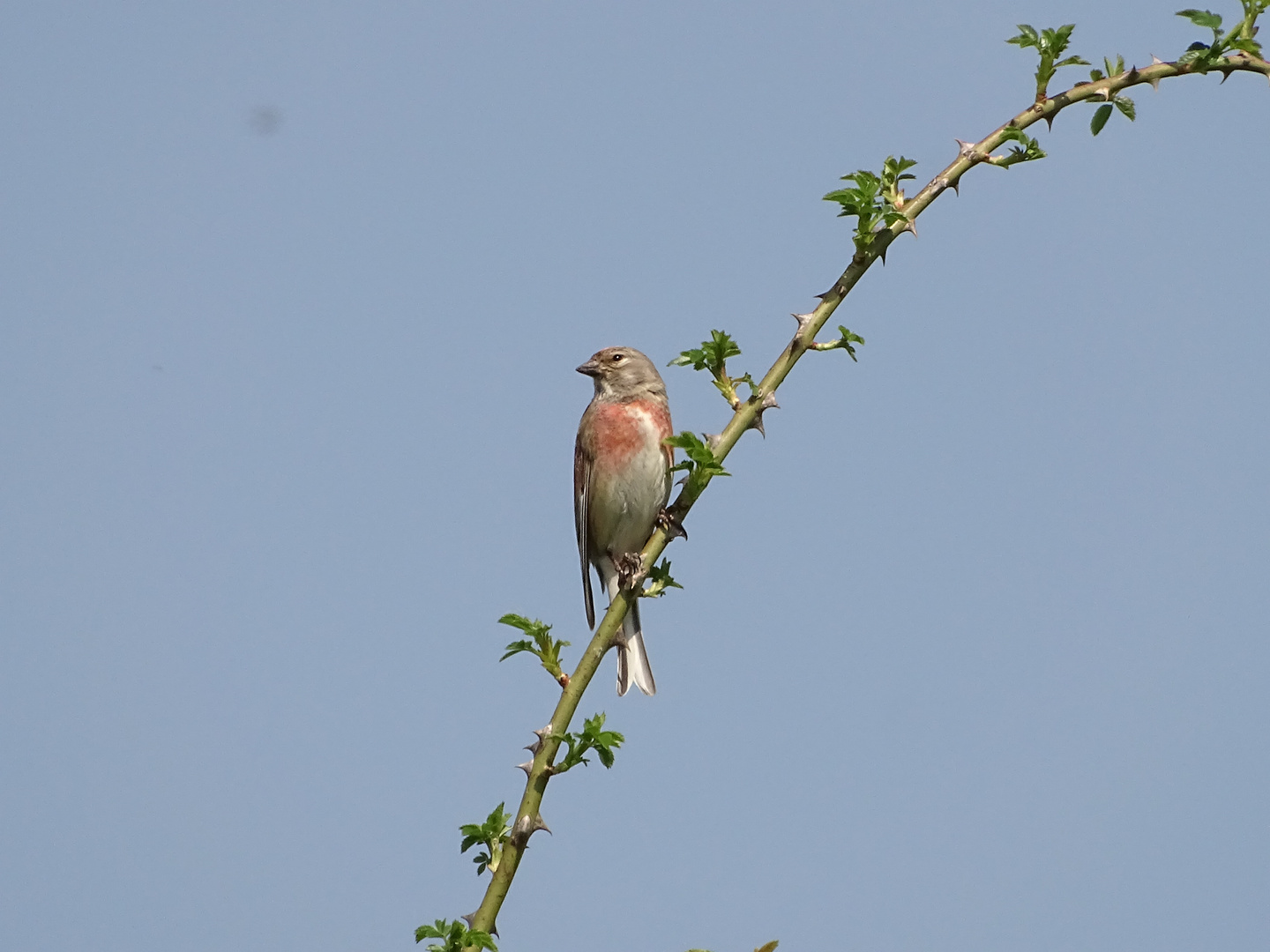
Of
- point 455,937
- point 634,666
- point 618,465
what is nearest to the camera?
point 455,937

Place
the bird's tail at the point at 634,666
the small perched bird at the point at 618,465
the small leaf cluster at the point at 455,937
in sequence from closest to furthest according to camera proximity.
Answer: the small leaf cluster at the point at 455,937
the bird's tail at the point at 634,666
the small perched bird at the point at 618,465

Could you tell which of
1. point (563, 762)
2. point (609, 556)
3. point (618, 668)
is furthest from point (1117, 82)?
point (609, 556)

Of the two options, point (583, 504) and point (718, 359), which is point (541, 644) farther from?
point (583, 504)

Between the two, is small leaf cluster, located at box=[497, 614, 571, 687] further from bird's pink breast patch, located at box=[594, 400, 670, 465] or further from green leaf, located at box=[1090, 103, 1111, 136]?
bird's pink breast patch, located at box=[594, 400, 670, 465]

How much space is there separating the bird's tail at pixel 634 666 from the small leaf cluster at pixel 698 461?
3.09 metres

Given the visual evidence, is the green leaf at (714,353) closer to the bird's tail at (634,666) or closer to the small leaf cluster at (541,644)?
the small leaf cluster at (541,644)

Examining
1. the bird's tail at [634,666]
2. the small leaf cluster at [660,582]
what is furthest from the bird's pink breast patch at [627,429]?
the small leaf cluster at [660,582]

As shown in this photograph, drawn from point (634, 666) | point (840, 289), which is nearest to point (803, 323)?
point (840, 289)

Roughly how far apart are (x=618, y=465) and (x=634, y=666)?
1327mm

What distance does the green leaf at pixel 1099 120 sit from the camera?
3.75 m

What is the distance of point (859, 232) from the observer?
3604mm

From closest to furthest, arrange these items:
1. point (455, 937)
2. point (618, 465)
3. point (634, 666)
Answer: point (455, 937) < point (634, 666) < point (618, 465)

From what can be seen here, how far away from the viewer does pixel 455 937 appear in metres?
3.11

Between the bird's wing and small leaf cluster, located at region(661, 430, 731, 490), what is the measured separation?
403cm
